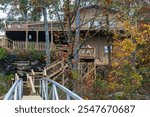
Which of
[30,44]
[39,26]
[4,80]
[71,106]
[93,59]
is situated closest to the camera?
[71,106]

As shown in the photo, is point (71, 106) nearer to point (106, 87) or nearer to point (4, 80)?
point (106, 87)

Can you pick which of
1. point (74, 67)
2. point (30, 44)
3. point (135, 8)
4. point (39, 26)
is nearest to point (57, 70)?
point (74, 67)

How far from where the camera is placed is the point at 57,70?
1047 inches

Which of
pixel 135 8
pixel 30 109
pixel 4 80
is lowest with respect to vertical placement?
pixel 4 80

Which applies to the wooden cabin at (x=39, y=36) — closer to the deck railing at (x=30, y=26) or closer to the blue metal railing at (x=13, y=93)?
the deck railing at (x=30, y=26)

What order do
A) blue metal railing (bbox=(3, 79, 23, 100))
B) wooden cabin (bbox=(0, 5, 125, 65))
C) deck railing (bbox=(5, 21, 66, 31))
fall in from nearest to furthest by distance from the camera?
1. blue metal railing (bbox=(3, 79, 23, 100))
2. wooden cabin (bbox=(0, 5, 125, 65))
3. deck railing (bbox=(5, 21, 66, 31))

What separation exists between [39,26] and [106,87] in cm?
1912

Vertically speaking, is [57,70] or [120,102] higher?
[120,102]

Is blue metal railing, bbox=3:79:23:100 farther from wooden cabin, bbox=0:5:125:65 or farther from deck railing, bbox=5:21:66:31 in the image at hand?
deck railing, bbox=5:21:66:31

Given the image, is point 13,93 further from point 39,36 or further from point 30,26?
point 39,36

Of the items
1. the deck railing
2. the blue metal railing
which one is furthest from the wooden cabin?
the blue metal railing

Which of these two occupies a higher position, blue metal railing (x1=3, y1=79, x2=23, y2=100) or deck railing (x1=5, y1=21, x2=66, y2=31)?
deck railing (x1=5, y1=21, x2=66, y2=31)

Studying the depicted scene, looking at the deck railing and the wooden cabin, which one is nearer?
the wooden cabin

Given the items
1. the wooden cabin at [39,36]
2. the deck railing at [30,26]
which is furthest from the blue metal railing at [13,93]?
the deck railing at [30,26]
